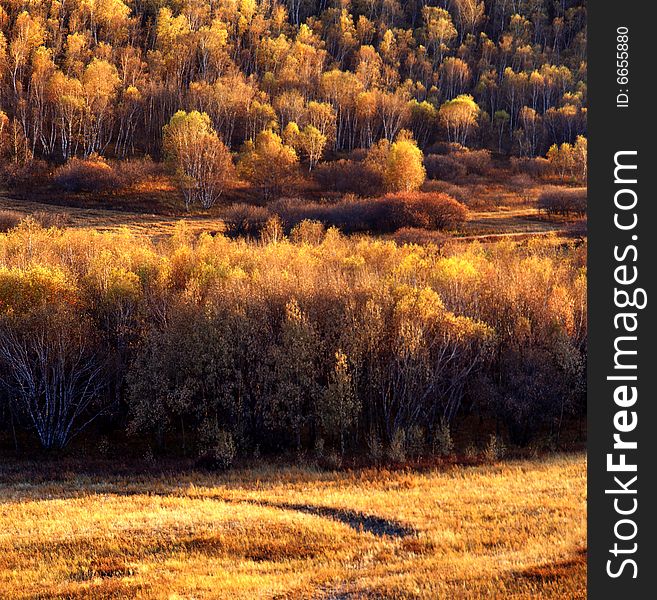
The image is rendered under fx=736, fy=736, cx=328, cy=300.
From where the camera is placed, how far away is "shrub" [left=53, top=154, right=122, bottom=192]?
11275 cm

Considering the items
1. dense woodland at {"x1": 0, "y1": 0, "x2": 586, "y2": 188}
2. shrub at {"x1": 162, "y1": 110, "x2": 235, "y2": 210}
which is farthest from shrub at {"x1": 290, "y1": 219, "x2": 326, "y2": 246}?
dense woodland at {"x1": 0, "y1": 0, "x2": 586, "y2": 188}

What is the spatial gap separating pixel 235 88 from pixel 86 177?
4624 centimetres

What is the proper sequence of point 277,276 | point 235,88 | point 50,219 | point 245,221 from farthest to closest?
point 235,88
point 245,221
point 50,219
point 277,276

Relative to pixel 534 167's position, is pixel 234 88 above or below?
above

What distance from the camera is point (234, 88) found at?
5856 inches

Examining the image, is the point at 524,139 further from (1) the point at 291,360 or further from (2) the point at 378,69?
(1) the point at 291,360

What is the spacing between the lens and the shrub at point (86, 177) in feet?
370

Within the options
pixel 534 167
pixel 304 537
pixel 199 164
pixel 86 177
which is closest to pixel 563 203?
pixel 534 167

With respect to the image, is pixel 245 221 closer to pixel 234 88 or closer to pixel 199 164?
pixel 199 164

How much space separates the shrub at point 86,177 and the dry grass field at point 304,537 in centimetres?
7967

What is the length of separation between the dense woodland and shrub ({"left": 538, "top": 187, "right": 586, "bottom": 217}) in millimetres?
42598

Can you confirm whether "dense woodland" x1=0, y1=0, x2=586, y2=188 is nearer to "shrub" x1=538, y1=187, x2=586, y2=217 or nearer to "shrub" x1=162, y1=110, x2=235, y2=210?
"shrub" x1=162, y1=110, x2=235, y2=210

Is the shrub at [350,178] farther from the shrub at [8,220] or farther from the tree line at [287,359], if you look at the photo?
the tree line at [287,359]

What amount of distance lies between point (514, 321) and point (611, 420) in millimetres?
45389
